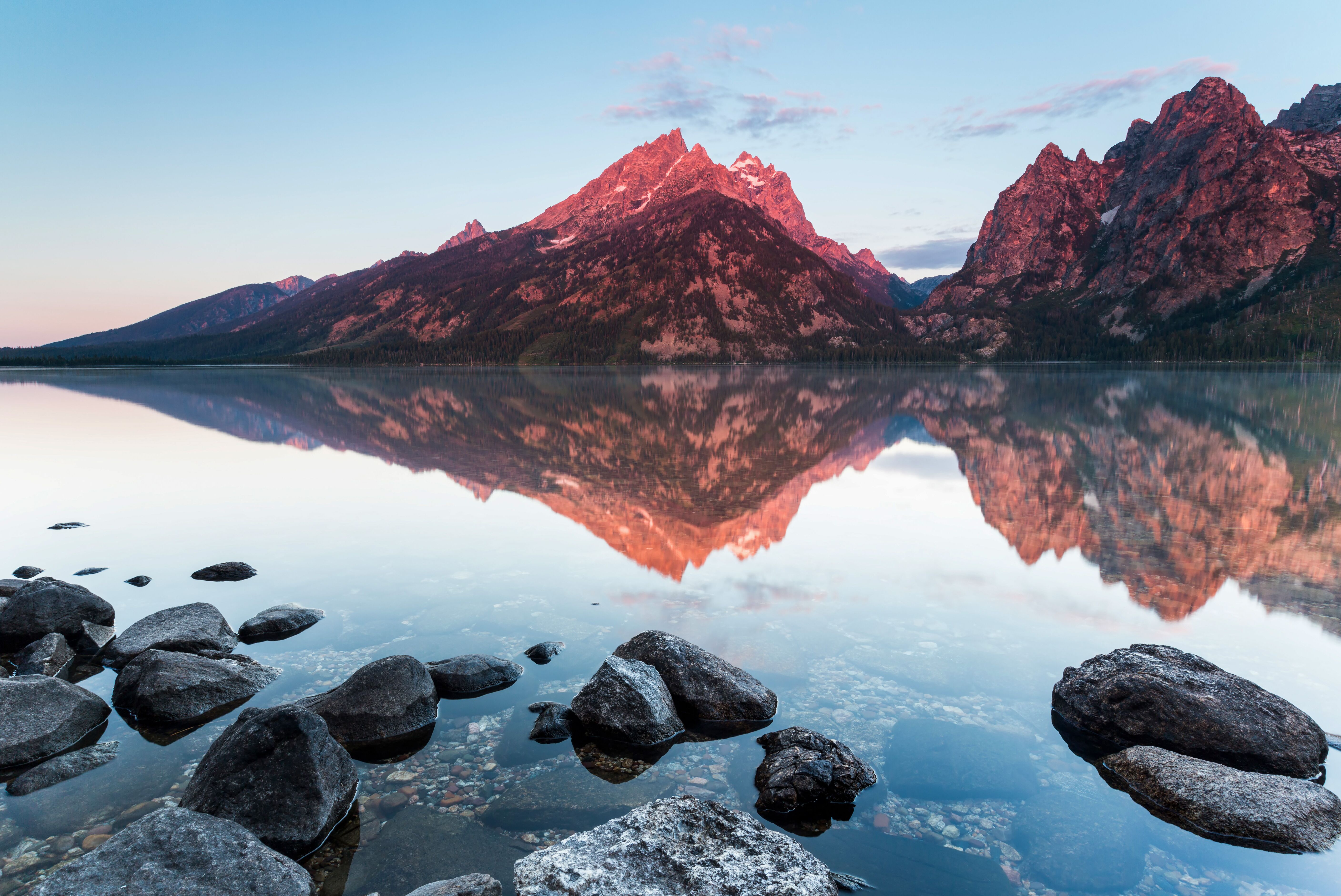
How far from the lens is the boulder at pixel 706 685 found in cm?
1209

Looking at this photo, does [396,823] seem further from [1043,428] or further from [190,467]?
[1043,428]

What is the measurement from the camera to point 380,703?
38.2 ft

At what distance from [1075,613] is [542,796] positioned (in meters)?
12.9

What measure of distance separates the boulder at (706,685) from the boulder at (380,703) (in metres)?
3.67

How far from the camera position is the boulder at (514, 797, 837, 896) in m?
7.12

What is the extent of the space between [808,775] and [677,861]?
2.79 metres

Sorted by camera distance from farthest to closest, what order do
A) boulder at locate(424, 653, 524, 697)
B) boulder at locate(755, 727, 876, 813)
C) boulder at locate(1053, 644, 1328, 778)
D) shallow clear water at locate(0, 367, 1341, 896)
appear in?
boulder at locate(424, 653, 524, 697) < boulder at locate(1053, 644, 1328, 778) < boulder at locate(755, 727, 876, 813) < shallow clear water at locate(0, 367, 1341, 896)

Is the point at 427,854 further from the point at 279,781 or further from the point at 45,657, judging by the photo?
the point at 45,657

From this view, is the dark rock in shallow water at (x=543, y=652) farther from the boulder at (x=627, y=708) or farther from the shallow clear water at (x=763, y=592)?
the boulder at (x=627, y=708)

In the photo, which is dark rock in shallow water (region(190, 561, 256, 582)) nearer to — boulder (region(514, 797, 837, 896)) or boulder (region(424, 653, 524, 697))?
boulder (region(424, 653, 524, 697))

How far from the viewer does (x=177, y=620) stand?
15.3 meters

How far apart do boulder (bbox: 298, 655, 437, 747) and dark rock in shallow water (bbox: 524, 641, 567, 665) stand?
2.27 metres

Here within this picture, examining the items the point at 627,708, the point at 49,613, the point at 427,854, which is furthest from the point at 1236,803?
the point at 49,613

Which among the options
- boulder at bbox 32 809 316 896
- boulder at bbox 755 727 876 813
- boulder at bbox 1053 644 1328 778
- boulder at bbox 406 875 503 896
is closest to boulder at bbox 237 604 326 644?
boulder at bbox 32 809 316 896
